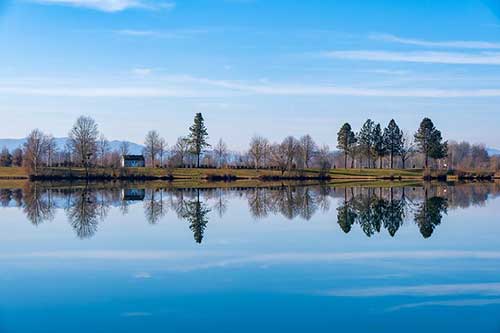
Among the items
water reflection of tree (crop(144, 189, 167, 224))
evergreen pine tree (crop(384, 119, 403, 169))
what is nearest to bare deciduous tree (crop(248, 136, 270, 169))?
evergreen pine tree (crop(384, 119, 403, 169))

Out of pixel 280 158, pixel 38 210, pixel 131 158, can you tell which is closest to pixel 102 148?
pixel 131 158

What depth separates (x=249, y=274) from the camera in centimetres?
1255

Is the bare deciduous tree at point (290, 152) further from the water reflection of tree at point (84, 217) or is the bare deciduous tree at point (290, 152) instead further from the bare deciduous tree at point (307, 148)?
the water reflection of tree at point (84, 217)

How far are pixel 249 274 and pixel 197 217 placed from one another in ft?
38.8

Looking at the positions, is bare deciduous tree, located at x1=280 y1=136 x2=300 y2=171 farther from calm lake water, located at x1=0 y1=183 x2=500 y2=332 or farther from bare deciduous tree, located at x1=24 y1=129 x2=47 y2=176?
calm lake water, located at x1=0 y1=183 x2=500 y2=332

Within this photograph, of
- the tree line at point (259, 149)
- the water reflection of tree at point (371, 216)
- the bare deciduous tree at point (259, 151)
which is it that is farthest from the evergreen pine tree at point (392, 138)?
the water reflection of tree at point (371, 216)

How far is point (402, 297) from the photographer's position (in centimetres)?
1075

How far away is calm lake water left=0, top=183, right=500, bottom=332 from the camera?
9.34m

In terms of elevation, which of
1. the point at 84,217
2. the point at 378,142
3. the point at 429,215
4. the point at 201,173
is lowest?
the point at 429,215

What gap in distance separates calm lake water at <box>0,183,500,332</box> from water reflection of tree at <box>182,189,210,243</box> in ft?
0.42

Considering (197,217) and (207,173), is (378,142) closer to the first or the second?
Answer: (207,173)

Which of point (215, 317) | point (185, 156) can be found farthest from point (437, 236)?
point (185, 156)

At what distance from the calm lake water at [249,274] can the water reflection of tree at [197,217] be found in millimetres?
127

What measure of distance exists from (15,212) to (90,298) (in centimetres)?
1743
